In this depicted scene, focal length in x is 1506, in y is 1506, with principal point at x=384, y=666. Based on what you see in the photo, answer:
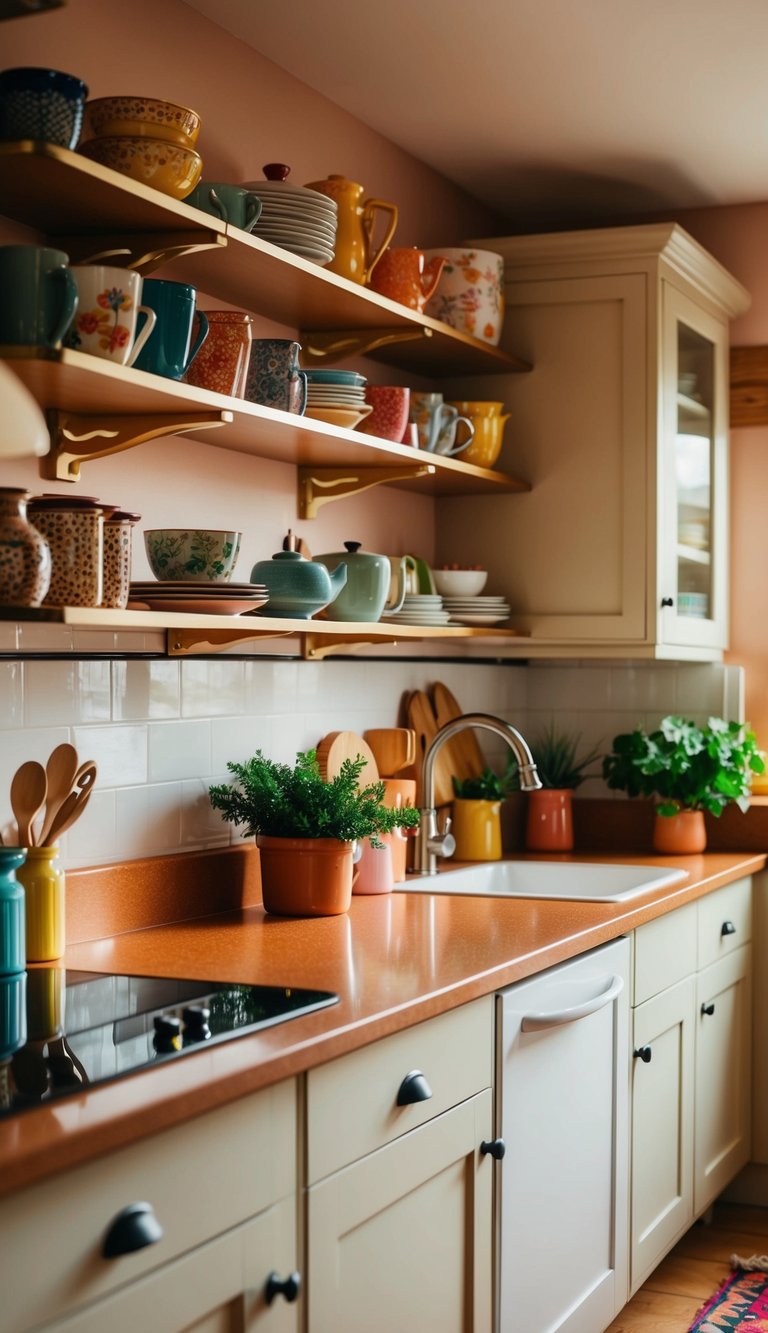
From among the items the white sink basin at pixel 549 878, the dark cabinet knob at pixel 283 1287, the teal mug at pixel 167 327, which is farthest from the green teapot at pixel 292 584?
the dark cabinet knob at pixel 283 1287

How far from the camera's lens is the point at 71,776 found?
2.15m

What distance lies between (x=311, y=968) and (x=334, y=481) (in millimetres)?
1181

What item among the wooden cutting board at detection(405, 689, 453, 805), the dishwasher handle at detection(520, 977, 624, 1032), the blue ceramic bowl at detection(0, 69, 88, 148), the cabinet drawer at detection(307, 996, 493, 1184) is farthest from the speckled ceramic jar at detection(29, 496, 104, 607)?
the wooden cutting board at detection(405, 689, 453, 805)

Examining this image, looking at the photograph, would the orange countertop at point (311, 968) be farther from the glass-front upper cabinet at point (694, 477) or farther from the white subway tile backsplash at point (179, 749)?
the glass-front upper cabinet at point (694, 477)

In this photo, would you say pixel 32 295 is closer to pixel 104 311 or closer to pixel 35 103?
pixel 104 311

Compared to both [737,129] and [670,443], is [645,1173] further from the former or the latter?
[737,129]

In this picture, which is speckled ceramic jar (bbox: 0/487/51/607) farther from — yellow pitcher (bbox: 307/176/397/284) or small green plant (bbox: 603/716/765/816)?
small green plant (bbox: 603/716/765/816)

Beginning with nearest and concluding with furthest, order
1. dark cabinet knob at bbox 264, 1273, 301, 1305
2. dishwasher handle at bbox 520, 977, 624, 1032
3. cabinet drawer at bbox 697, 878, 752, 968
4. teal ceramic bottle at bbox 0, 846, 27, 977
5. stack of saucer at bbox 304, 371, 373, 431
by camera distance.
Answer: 1. dark cabinet knob at bbox 264, 1273, 301, 1305
2. teal ceramic bottle at bbox 0, 846, 27, 977
3. dishwasher handle at bbox 520, 977, 624, 1032
4. stack of saucer at bbox 304, 371, 373, 431
5. cabinet drawer at bbox 697, 878, 752, 968

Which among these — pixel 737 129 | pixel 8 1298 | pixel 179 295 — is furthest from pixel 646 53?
pixel 8 1298

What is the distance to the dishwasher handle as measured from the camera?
7.40ft

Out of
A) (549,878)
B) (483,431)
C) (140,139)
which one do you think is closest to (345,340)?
(483,431)

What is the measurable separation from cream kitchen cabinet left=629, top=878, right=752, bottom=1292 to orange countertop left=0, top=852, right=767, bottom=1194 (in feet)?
0.41

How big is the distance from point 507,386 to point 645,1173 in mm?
1826

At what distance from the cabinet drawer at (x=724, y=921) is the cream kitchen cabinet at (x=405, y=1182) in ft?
4.00
